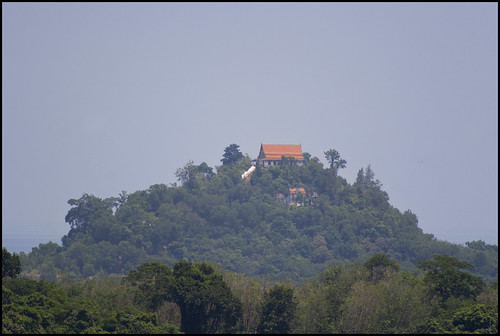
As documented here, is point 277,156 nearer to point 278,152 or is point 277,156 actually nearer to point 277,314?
point 278,152

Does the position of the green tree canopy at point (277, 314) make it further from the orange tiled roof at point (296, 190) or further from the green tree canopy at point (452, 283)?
the orange tiled roof at point (296, 190)

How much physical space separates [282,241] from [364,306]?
195 feet

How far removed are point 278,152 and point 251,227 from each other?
9.63m

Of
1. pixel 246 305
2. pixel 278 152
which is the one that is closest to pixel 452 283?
pixel 246 305

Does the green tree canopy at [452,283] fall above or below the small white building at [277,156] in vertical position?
below

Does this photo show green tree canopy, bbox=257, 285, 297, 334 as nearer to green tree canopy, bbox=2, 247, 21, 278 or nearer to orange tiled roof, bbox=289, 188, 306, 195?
green tree canopy, bbox=2, 247, 21, 278

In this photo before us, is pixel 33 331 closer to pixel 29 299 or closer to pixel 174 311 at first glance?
pixel 29 299

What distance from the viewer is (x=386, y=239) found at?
95.8m

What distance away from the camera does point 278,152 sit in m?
106

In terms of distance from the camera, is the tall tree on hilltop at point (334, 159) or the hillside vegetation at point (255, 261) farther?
the tall tree on hilltop at point (334, 159)

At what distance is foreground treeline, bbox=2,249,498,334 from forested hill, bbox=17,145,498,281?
143 ft

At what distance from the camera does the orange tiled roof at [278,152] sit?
105 meters

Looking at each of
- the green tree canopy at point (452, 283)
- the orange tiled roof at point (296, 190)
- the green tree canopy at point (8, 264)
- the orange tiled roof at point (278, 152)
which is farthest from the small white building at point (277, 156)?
the green tree canopy at point (8, 264)

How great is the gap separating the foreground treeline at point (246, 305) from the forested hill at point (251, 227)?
4372 centimetres
